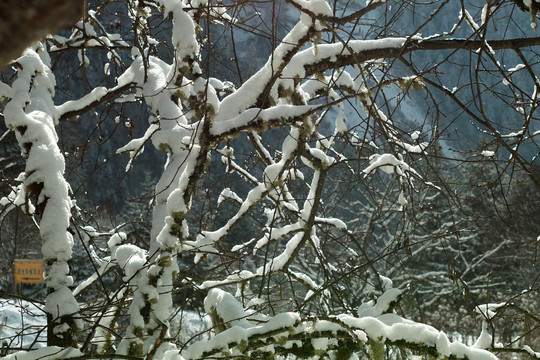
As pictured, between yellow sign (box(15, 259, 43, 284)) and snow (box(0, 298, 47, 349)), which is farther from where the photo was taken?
yellow sign (box(15, 259, 43, 284))

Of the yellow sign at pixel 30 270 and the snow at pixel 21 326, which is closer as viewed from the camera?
the snow at pixel 21 326

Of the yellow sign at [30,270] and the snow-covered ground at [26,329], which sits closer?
the snow-covered ground at [26,329]

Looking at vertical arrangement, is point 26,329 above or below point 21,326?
below

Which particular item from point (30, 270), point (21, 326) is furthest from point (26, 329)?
point (21, 326)

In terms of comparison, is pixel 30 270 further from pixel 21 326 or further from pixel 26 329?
pixel 26 329

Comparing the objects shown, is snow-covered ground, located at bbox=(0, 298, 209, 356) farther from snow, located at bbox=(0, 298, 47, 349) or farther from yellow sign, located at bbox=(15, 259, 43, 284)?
yellow sign, located at bbox=(15, 259, 43, 284)

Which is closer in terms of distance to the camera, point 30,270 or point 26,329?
point 26,329

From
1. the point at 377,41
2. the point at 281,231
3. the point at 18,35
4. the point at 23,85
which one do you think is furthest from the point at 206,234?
the point at 18,35

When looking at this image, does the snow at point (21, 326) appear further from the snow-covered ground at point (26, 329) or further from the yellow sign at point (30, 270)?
the yellow sign at point (30, 270)

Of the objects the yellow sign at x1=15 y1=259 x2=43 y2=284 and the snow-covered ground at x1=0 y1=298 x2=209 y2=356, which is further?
the yellow sign at x1=15 y1=259 x2=43 y2=284

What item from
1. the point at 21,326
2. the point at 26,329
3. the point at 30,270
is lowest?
the point at 26,329

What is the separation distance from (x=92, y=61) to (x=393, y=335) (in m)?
20.4

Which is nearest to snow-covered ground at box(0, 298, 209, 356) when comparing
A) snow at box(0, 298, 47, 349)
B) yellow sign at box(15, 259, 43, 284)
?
snow at box(0, 298, 47, 349)

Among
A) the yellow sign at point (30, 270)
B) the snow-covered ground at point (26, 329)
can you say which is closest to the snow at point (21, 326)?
the snow-covered ground at point (26, 329)
